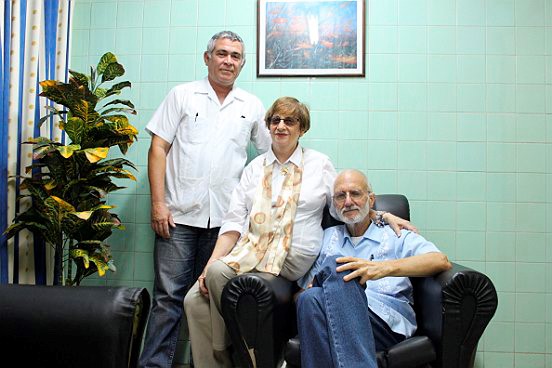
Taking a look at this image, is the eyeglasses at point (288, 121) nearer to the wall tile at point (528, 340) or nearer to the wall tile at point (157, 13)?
the wall tile at point (157, 13)

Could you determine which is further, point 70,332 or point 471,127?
point 471,127


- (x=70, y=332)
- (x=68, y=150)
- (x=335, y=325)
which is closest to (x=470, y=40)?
(x=335, y=325)

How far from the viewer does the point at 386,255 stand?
209cm

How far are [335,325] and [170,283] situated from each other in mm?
1136

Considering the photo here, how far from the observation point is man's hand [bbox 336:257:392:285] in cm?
178

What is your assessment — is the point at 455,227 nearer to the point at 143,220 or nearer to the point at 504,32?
the point at 504,32

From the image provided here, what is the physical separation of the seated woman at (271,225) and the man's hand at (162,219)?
1.25 feet

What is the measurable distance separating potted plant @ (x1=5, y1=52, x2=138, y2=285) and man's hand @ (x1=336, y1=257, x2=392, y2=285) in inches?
49.4

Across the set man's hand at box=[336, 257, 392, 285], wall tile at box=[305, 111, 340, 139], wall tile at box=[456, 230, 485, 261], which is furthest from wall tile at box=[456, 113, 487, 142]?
man's hand at box=[336, 257, 392, 285]

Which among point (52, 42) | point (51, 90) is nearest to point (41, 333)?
point (51, 90)

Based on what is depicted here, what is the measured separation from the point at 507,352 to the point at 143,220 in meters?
2.25

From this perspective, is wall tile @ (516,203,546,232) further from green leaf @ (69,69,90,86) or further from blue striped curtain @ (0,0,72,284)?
blue striped curtain @ (0,0,72,284)

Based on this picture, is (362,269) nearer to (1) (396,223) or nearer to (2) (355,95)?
(1) (396,223)

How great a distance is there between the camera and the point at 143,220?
2951 mm
